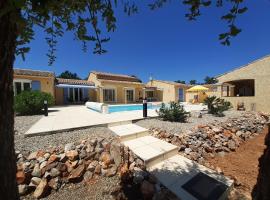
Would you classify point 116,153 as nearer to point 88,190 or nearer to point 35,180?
point 88,190

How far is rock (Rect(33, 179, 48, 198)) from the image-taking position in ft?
15.5

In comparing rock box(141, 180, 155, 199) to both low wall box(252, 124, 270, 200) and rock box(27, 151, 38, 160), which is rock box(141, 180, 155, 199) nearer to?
low wall box(252, 124, 270, 200)

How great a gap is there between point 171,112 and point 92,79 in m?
27.9

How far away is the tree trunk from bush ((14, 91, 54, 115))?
601 inches

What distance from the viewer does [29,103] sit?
15.0 meters

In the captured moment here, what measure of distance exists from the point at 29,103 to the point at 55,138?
10030 mm

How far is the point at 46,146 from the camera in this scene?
671cm

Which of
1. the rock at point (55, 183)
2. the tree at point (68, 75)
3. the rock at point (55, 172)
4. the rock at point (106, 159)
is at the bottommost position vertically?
the rock at point (55, 183)

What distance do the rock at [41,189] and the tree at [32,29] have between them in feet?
10.0

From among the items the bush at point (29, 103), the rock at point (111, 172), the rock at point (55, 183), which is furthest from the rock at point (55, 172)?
the bush at point (29, 103)

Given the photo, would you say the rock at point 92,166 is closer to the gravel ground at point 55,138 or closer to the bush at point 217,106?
the gravel ground at point 55,138

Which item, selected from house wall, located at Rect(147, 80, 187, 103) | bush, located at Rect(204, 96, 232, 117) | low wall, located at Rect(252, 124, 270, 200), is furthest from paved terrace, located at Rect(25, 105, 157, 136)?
house wall, located at Rect(147, 80, 187, 103)

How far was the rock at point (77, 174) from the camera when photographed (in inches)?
211

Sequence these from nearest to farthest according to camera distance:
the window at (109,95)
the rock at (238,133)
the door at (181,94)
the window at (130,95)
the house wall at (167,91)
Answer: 1. the rock at (238,133)
2. the window at (109,95)
3. the window at (130,95)
4. the house wall at (167,91)
5. the door at (181,94)
